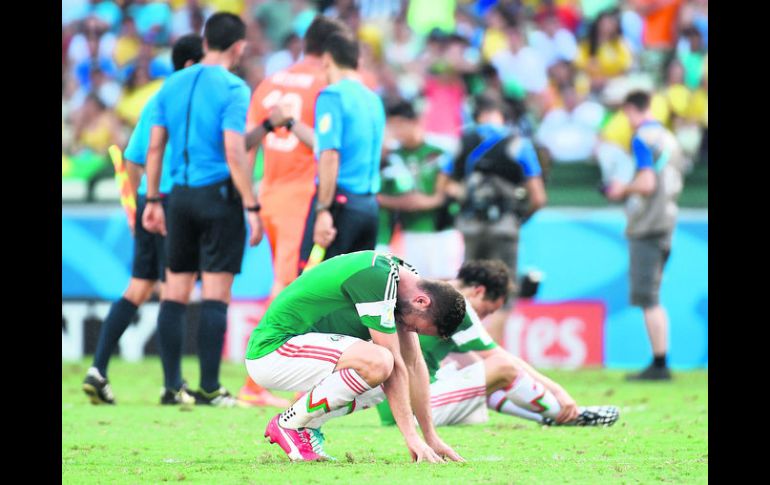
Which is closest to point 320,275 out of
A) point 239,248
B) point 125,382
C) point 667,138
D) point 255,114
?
point 239,248

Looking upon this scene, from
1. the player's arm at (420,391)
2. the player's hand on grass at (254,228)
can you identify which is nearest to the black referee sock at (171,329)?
the player's hand on grass at (254,228)

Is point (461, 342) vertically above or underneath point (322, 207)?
underneath

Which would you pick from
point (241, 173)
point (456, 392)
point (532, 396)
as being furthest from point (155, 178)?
point (532, 396)

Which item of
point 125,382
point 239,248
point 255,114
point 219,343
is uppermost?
point 255,114

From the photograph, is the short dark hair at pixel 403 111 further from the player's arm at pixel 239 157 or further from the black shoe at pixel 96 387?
the black shoe at pixel 96 387

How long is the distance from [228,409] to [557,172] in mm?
5877

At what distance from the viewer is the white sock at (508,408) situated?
8.45 m

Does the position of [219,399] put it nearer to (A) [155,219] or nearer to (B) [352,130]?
(A) [155,219]

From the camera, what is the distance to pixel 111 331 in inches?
373

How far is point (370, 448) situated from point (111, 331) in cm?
293

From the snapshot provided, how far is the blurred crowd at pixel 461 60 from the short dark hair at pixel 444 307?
26.3ft

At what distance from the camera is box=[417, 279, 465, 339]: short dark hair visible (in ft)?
20.2

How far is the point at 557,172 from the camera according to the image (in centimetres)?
1394
